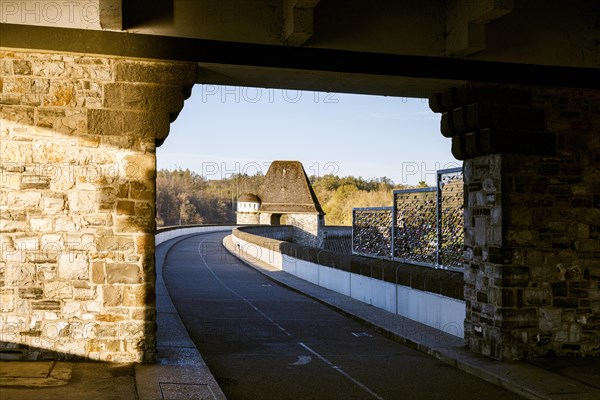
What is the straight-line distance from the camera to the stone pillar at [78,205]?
7.20 metres

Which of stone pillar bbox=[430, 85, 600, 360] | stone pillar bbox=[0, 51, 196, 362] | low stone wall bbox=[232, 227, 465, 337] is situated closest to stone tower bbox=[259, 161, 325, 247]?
low stone wall bbox=[232, 227, 465, 337]

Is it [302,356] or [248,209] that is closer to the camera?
[302,356]

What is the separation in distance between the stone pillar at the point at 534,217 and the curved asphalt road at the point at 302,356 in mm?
1079

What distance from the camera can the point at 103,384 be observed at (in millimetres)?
6449

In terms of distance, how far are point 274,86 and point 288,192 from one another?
5017 centimetres

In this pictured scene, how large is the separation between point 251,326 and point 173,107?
4.82 m

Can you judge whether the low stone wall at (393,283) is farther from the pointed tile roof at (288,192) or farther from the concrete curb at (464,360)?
the pointed tile roof at (288,192)

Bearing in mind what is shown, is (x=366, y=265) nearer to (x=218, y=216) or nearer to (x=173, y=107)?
(x=173, y=107)

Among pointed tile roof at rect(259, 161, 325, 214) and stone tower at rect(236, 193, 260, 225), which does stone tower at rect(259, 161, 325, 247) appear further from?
stone tower at rect(236, 193, 260, 225)

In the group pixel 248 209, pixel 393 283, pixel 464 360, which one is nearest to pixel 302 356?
pixel 464 360

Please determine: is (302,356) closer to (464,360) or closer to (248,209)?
(464,360)

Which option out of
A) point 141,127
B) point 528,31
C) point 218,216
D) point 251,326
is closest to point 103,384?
point 141,127

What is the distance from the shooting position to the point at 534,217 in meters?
8.45

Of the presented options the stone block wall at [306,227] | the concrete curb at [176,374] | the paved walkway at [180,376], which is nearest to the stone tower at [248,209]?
the stone block wall at [306,227]
